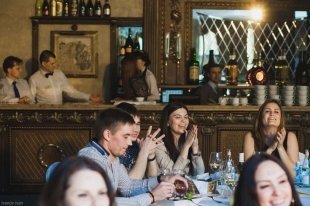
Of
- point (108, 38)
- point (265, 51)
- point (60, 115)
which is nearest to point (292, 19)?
point (265, 51)

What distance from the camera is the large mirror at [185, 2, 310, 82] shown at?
8539 mm

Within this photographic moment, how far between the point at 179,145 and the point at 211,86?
3.19 meters

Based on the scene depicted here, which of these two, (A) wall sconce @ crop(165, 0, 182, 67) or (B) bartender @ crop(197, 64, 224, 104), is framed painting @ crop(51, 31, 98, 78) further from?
(B) bartender @ crop(197, 64, 224, 104)

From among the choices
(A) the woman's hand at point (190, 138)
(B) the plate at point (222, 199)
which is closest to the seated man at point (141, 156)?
(A) the woman's hand at point (190, 138)

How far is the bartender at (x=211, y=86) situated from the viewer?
25.0 feet

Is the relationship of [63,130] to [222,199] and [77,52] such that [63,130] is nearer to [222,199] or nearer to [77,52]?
[77,52]

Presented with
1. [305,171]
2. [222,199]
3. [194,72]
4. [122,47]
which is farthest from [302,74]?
[222,199]

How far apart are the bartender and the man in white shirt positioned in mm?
1427

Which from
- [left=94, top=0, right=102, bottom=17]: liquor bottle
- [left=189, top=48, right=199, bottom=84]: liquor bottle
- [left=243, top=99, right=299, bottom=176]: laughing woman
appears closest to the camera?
[left=243, top=99, right=299, bottom=176]: laughing woman

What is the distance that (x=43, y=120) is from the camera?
6.48 metres

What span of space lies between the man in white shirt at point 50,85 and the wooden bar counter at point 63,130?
1.25 metres

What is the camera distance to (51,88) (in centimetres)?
786

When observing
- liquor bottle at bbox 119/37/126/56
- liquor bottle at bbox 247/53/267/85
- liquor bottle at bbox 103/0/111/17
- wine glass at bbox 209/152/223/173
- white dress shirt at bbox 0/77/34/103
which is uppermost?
liquor bottle at bbox 103/0/111/17

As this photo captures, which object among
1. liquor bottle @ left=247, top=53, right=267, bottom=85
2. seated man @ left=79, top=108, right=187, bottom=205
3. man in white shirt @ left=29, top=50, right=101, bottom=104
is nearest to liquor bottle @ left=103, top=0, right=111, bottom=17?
man in white shirt @ left=29, top=50, right=101, bottom=104
